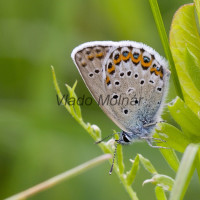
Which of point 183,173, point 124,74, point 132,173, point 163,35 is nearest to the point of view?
point 183,173

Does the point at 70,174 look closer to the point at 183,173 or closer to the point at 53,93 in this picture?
the point at 183,173

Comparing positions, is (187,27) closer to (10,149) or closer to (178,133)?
(178,133)

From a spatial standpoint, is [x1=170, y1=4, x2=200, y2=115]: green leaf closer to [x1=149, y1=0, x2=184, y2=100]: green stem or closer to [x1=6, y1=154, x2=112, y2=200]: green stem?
[x1=149, y1=0, x2=184, y2=100]: green stem

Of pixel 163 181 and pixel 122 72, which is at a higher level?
pixel 122 72

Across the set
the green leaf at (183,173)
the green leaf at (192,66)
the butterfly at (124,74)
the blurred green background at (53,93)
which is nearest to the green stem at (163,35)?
the green leaf at (192,66)

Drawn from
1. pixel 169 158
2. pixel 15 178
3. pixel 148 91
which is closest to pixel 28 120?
pixel 15 178

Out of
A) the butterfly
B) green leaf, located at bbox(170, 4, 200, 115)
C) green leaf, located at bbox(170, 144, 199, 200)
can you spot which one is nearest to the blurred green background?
the butterfly

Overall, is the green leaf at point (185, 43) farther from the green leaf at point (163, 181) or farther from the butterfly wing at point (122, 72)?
the butterfly wing at point (122, 72)

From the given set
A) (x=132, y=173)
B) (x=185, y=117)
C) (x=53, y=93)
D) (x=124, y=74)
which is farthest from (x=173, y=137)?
(x=53, y=93)
